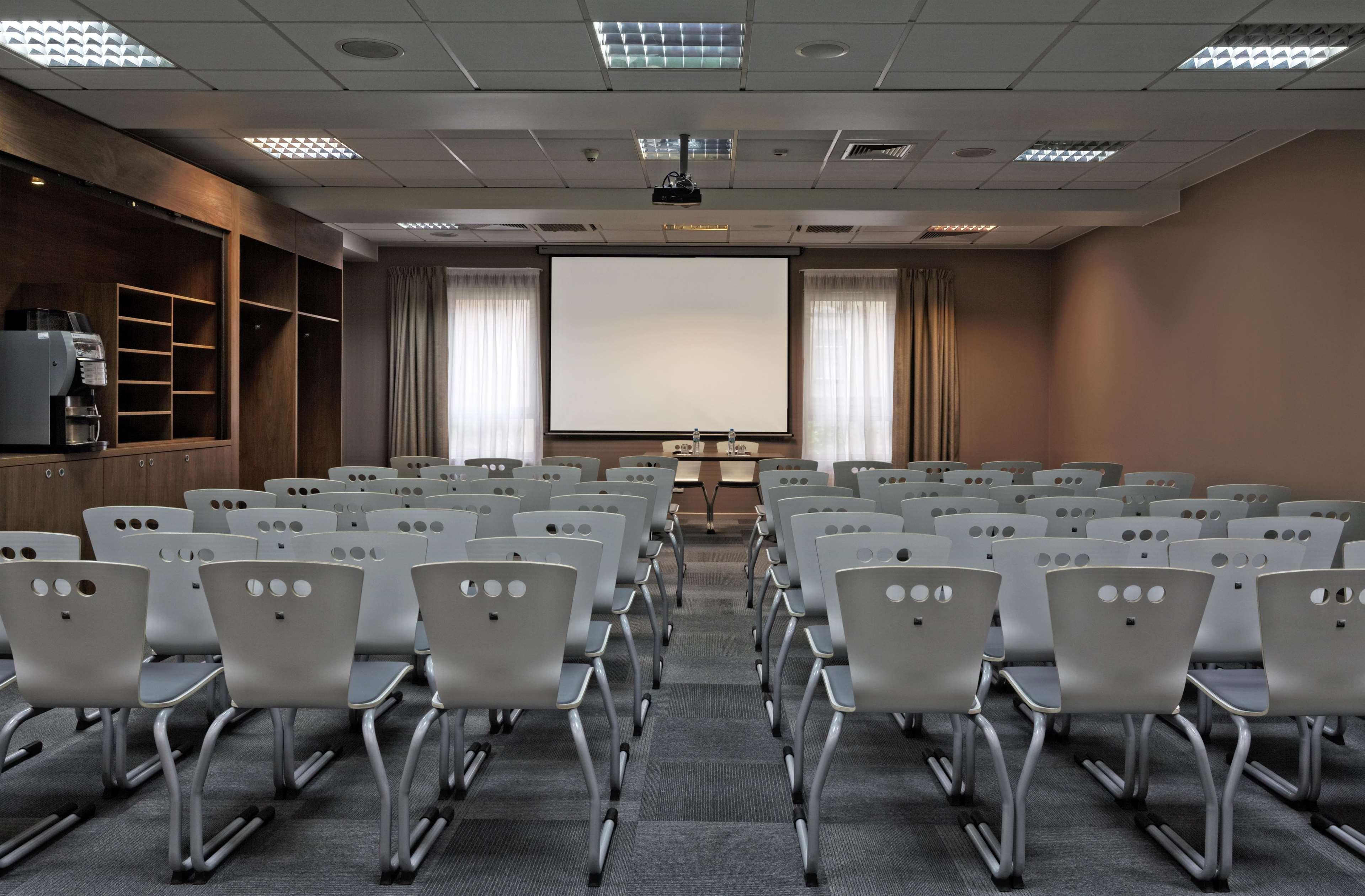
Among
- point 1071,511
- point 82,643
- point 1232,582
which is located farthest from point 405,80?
point 1232,582

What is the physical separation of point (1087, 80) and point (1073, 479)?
2.58 metres

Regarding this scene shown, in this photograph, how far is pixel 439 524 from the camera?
3.77 meters

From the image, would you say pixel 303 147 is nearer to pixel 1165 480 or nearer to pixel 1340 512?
pixel 1165 480

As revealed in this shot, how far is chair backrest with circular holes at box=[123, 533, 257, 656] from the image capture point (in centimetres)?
297

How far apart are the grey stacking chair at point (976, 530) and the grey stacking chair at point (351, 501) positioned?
8.68 feet

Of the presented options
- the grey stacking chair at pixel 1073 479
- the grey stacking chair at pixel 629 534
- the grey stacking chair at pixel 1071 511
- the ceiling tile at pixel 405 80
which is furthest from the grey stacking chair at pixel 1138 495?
the ceiling tile at pixel 405 80

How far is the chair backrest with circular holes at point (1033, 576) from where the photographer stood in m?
2.91

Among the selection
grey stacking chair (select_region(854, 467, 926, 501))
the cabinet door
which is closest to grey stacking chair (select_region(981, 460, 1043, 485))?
grey stacking chair (select_region(854, 467, 926, 501))

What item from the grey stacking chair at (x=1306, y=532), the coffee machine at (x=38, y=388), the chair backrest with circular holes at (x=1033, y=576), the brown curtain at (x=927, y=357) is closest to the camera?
the chair backrest with circular holes at (x=1033, y=576)

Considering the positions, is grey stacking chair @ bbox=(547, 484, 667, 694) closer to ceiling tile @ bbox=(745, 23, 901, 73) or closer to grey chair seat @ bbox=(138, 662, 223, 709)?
grey chair seat @ bbox=(138, 662, 223, 709)

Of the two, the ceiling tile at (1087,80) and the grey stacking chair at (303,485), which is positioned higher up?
the ceiling tile at (1087,80)

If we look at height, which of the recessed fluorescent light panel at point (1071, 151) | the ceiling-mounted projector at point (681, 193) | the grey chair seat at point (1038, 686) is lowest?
the grey chair seat at point (1038, 686)

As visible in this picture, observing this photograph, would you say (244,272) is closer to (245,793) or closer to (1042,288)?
(245,793)

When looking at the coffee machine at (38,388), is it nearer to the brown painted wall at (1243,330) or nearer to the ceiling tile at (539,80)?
the ceiling tile at (539,80)
